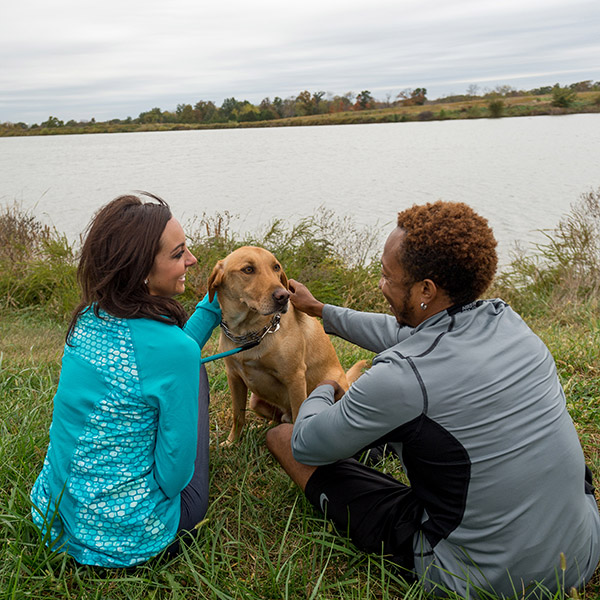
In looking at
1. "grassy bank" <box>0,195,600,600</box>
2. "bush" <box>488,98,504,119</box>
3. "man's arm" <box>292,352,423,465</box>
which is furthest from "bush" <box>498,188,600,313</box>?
"bush" <box>488,98,504,119</box>

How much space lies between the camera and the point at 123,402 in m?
2.33

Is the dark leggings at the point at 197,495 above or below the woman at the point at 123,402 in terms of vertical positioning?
below

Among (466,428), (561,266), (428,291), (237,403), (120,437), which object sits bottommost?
(561,266)

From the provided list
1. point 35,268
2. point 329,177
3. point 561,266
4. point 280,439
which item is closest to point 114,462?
point 280,439

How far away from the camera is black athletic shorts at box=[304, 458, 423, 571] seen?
246 cm

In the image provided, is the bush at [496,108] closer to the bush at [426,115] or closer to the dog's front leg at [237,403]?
the bush at [426,115]

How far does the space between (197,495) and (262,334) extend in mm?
1164

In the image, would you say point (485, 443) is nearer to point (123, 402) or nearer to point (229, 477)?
point (123, 402)

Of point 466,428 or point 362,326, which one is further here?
point 362,326

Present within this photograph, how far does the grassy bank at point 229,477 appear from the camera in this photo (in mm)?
2438

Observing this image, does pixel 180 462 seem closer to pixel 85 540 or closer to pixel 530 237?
pixel 85 540

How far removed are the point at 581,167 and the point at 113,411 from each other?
1673 centimetres

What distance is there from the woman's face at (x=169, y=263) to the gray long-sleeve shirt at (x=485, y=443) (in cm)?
98

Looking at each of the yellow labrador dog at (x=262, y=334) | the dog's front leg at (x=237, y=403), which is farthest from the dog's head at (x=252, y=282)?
the dog's front leg at (x=237, y=403)
